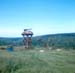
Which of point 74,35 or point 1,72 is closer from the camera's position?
point 1,72

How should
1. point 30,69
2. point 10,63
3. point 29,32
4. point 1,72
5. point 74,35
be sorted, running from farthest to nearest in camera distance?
point 74,35 < point 29,32 < point 10,63 < point 30,69 < point 1,72

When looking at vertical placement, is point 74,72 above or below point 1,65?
below

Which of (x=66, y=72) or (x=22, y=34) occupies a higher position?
(x=22, y=34)

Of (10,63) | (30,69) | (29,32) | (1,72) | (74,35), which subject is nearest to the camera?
(1,72)

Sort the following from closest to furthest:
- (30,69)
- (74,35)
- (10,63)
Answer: (30,69) < (10,63) < (74,35)

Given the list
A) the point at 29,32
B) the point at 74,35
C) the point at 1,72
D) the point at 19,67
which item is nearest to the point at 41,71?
the point at 19,67

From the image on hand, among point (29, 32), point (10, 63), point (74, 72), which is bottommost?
point (74, 72)

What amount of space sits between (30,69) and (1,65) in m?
3.32

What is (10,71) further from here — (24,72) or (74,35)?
(74,35)

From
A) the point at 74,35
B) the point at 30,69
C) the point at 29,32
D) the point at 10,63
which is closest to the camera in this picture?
the point at 30,69

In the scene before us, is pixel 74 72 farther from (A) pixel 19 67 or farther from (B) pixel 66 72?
(A) pixel 19 67

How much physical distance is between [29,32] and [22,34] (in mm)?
3408

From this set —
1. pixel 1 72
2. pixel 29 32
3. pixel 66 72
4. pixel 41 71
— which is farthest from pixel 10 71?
pixel 29 32

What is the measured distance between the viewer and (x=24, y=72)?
18.2 meters
